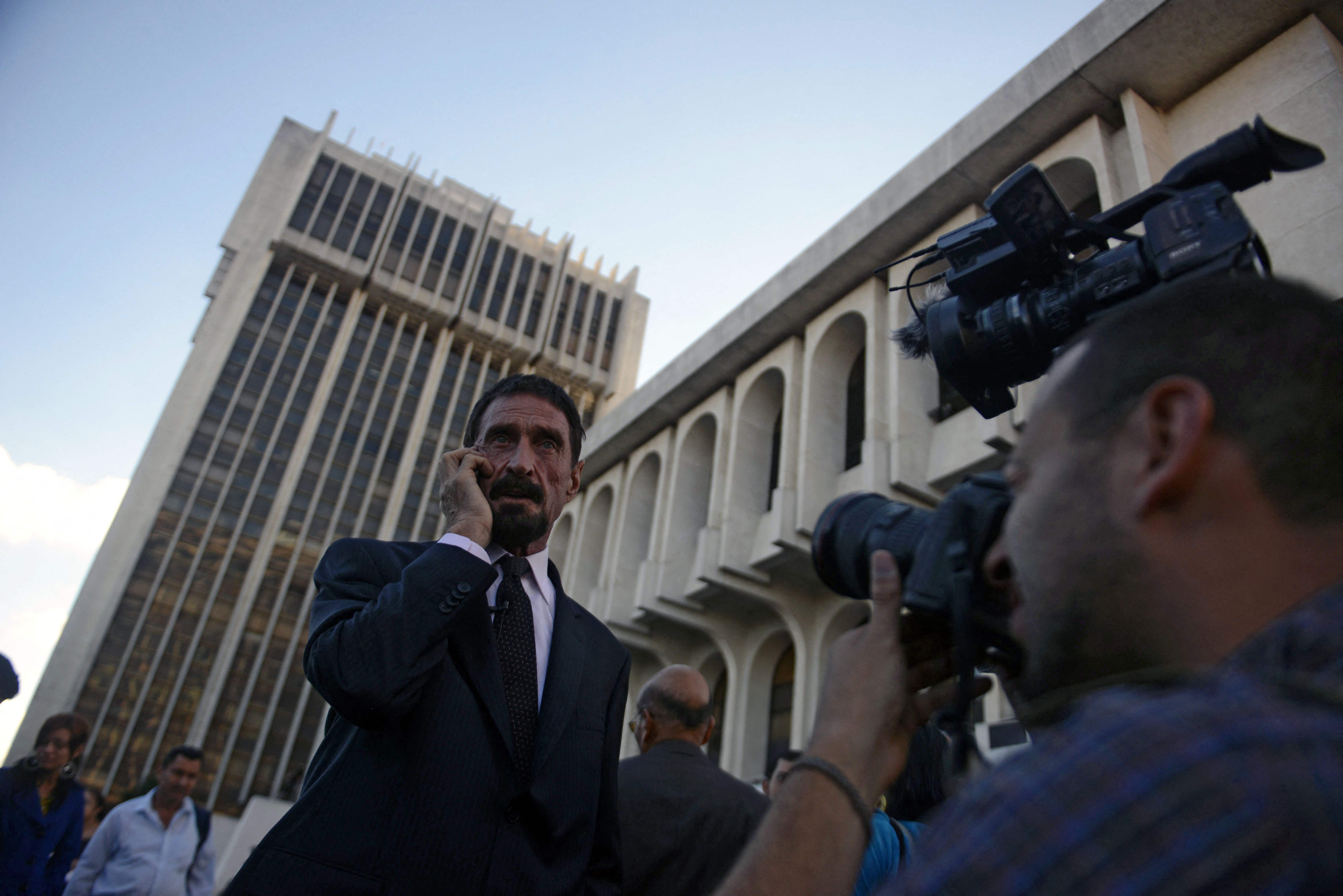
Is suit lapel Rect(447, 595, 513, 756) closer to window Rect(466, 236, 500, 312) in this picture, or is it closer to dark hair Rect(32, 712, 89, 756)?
dark hair Rect(32, 712, 89, 756)

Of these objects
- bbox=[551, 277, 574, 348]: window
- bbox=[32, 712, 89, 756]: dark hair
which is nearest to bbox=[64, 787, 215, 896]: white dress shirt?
bbox=[32, 712, 89, 756]: dark hair

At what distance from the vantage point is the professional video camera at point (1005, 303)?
3.55 feet

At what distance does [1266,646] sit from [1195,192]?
1.62 metres

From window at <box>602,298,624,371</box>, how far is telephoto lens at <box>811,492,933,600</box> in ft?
137

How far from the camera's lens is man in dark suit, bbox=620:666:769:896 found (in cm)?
299

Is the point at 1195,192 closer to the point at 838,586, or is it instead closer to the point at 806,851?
the point at 838,586

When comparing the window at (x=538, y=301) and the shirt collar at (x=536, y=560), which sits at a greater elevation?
the window at (x=538, y=301)

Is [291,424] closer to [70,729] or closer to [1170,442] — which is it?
[70,729]

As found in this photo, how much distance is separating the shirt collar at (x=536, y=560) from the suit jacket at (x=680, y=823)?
1.15 meters

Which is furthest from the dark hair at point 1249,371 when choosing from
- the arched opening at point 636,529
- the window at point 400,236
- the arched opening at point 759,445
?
the window at point 400,236

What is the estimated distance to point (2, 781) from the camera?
4.38 meters

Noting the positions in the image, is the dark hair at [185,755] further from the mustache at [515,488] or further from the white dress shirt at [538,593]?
the mustache at [515,488]

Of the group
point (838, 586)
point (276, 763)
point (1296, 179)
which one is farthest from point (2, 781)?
point (276, 763)

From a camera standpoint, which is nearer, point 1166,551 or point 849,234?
point 1166,551
